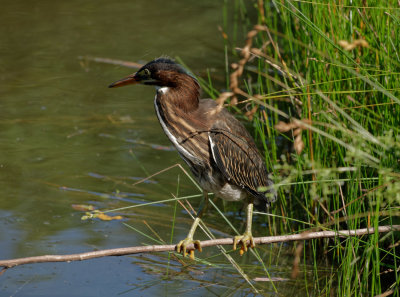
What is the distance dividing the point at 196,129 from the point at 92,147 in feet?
8.79

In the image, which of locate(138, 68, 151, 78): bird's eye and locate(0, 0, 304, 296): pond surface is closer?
locate(138, 68, 151, 78): bird's eye

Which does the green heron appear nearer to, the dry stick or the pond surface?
the pond surface

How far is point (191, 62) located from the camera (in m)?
8.50

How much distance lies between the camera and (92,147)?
21.1 feet

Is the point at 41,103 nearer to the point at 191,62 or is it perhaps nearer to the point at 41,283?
the point at 191,62

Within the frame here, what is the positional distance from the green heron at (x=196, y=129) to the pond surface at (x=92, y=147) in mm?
295

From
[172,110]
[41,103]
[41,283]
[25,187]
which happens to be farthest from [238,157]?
[41,103]

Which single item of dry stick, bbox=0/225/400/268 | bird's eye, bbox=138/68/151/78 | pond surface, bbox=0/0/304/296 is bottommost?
pond surface, bbox=0/0/304/296

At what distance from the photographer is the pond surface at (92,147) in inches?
175

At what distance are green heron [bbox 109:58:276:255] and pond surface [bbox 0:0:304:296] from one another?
0.30 m

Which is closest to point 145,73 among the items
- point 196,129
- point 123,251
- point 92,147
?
point 196,129

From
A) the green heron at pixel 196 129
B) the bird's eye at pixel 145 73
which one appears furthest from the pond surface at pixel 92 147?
the bird's eye at pixel 145 73

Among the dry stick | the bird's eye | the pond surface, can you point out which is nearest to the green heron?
the bird's eye

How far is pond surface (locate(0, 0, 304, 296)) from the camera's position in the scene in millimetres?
4449
